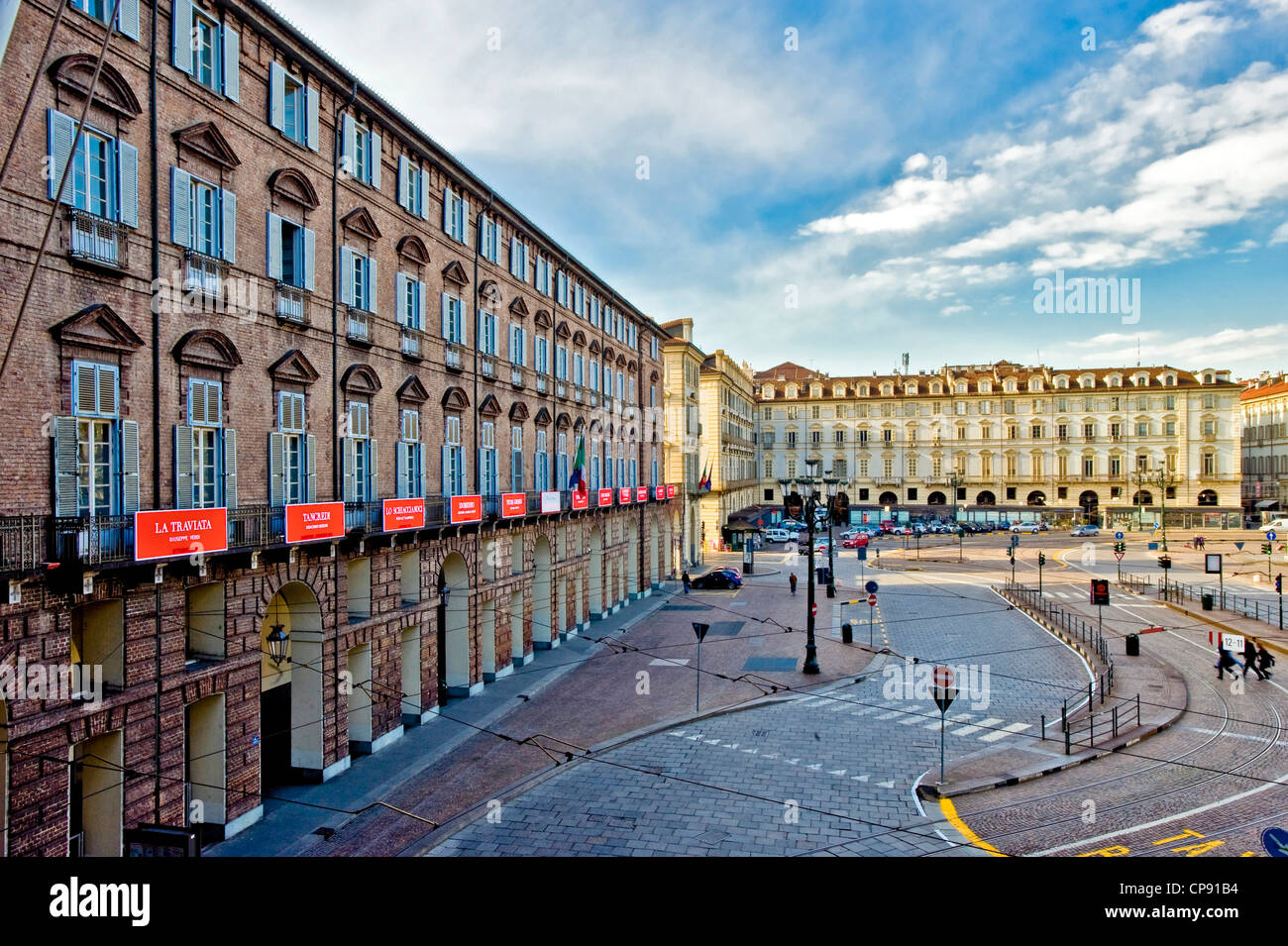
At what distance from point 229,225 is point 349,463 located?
21.3 ft

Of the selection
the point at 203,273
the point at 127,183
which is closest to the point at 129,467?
the point at 203,273

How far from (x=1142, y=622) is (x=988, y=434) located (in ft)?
223

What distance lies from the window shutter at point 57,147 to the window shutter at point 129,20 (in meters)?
2.19

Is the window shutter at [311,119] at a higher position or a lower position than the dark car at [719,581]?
higher

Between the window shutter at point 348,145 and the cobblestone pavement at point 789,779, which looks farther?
the window shutter at point 348,145

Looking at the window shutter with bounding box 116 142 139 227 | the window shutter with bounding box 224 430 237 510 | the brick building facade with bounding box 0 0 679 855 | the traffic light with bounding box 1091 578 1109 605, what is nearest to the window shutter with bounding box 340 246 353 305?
the brick building facade with bounding box 0 0 679 855

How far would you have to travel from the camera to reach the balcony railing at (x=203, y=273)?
14.8 metres

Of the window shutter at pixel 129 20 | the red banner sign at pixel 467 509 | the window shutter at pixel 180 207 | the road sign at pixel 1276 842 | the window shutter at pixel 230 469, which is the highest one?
the window shutter at pixel 129 20

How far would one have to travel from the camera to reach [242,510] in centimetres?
1550

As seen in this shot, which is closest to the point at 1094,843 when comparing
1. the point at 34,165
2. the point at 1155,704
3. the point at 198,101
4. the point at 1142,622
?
the point at 1155,704

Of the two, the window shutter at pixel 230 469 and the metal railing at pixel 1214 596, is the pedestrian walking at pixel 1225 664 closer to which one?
the metal railing at pixel 1214 596

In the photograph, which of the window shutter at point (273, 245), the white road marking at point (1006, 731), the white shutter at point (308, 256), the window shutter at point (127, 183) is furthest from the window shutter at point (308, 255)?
the white road marking at point (1006, 731)

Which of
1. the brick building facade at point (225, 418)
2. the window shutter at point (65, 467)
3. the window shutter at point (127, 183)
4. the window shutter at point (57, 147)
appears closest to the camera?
the brick building facade at point (225, 418)
